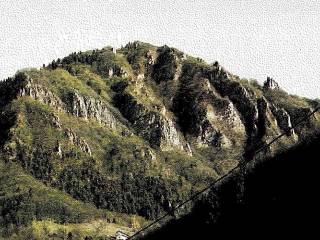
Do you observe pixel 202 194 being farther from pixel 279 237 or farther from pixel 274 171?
pixel 279 237

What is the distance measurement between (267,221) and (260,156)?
392 centimetres

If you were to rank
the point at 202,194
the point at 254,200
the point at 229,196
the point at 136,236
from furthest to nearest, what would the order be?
the point at 136,236
the point at 202,194
the point at 229,196
the point at 254,200

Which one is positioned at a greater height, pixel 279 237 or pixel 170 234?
pixel 170 234

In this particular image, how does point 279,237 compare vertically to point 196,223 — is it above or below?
below

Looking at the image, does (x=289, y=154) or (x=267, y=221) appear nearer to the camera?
(x=267, y=221)

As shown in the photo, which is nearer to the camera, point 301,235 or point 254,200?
point 301,235

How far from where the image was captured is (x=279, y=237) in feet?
59.6

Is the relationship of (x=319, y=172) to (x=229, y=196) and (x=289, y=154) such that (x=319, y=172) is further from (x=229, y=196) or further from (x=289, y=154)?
(x=229, y=196)

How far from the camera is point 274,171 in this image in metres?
20.7

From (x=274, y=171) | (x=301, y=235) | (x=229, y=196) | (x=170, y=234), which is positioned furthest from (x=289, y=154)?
(x=170, y=234)

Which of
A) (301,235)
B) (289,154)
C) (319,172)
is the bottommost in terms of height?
(301,235)

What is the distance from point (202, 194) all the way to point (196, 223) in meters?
1.07

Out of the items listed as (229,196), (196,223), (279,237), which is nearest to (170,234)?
(196,223)

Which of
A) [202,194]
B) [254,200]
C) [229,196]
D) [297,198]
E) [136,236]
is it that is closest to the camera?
[297,198]
